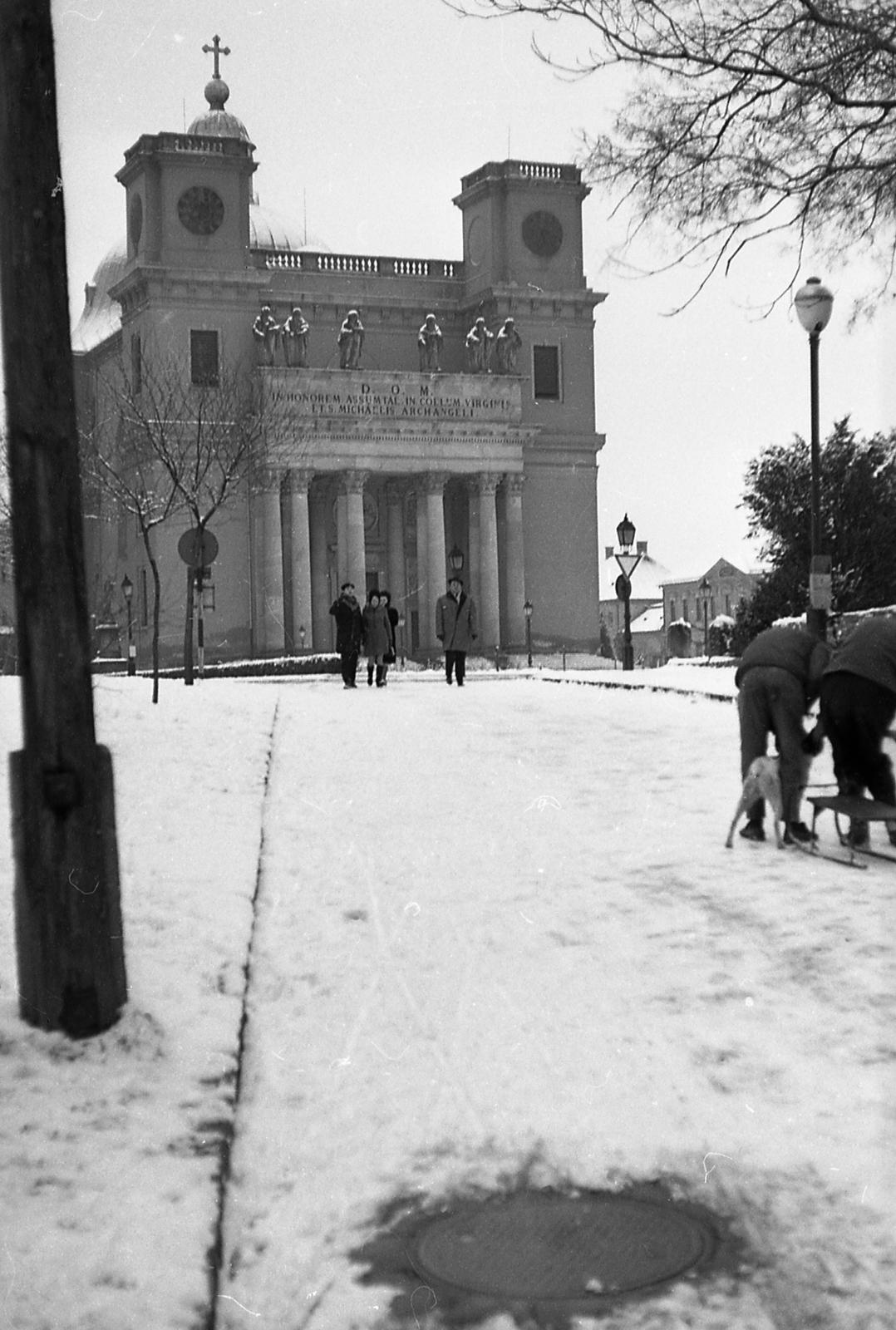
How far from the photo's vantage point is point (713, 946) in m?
6.80

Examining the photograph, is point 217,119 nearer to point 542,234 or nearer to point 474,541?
point 542,234

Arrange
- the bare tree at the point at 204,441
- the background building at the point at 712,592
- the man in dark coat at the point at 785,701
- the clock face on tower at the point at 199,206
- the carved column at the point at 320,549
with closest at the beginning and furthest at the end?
1. the man in dark coat at the point at 785,701
2. the bare tree at the point at 204,441
3. the clock face on tower at the point at 199,206
4. the carved column at the point at 320,549
5. the background building at the point at 712,592

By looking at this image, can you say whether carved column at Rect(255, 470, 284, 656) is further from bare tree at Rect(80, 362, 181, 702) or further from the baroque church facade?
bare tree at Rect(80, 362, 181, 702)

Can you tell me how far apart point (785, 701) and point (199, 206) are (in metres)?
56.1

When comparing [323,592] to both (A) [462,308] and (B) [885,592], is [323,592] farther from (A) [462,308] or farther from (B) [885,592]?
(B) [885,592]

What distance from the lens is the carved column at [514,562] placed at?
215ft

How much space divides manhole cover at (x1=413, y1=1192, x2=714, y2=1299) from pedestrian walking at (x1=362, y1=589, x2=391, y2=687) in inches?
957

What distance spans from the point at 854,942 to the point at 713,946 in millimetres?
575

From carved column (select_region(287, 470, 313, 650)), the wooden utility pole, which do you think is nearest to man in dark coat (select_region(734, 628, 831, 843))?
the wooden utility pole

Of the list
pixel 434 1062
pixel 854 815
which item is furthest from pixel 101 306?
pixel 434 1062

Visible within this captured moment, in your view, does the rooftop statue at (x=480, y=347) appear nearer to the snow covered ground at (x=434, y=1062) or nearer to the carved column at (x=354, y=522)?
the carved column at (x=354, y=522)

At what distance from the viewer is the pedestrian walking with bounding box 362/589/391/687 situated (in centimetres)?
2845

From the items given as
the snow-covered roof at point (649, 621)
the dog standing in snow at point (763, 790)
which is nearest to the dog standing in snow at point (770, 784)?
the dog standing in snow at point (763, 790)

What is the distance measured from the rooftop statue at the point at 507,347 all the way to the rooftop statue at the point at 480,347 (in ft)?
1.15
